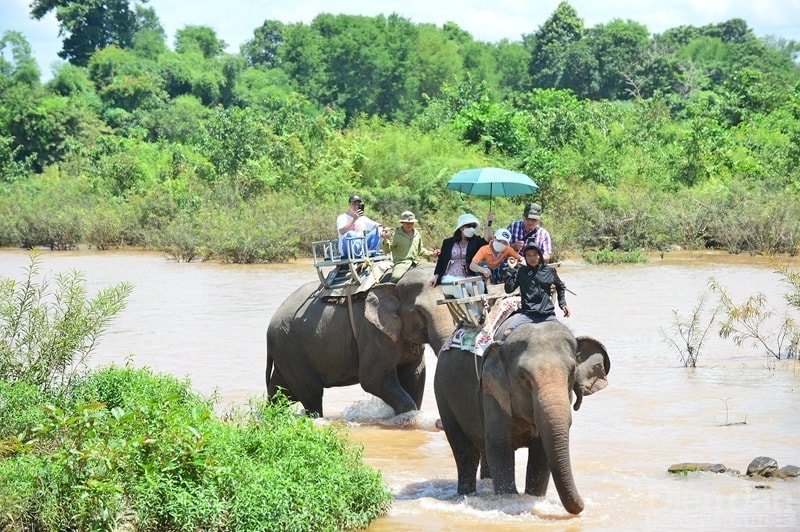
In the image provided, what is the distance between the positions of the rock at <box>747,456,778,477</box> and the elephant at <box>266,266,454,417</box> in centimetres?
261

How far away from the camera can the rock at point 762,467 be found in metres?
9.48

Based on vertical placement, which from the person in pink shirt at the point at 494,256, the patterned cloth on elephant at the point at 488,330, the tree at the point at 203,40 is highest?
the tree at the point at 203,40

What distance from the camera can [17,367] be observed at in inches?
398

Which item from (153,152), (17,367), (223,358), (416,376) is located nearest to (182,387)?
(17,367)

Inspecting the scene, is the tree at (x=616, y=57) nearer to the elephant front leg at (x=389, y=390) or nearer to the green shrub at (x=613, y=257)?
the green shrub at (x=613, y=257)

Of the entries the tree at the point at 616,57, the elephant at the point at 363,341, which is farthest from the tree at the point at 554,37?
the elephant at the point at 363,341

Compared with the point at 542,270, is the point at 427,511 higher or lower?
lower

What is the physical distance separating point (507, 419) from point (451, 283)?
1157 millimetres

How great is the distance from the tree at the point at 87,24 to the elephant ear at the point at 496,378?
251ft

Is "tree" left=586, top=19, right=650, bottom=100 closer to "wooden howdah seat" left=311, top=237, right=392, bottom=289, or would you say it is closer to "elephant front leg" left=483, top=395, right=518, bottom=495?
"wooden howdah seat" left=311, top=237, right=392, bottom=289

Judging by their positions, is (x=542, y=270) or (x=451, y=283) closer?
(x=542, y=270)

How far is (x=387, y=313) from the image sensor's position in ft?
36.6

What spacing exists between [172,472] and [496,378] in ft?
6.81

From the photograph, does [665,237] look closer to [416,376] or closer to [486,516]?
[416,376]
